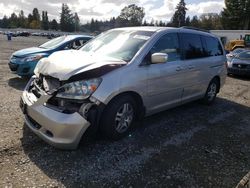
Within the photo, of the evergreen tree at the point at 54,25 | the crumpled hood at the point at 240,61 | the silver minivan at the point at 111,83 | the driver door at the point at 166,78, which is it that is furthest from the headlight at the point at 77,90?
the evergreen tree at the point at 54,25

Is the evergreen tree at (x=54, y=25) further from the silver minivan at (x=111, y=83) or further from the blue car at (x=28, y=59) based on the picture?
the silver minivan at (x=111, y=83)

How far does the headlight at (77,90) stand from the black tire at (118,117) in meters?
0.40

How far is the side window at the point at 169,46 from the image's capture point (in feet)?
15.2

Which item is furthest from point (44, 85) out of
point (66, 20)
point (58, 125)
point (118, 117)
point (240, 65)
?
point (66, 20)

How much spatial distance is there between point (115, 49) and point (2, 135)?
7.42 ft

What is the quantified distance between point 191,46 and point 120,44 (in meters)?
1.78

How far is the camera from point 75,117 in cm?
341

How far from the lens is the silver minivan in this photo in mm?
3514

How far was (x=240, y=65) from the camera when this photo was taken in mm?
12219

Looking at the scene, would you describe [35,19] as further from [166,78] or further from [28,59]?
[166,78]

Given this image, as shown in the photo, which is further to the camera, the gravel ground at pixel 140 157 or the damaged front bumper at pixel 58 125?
the damaged front bumper at pixel 58 125

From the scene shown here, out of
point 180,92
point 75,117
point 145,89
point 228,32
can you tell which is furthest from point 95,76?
point 228,32

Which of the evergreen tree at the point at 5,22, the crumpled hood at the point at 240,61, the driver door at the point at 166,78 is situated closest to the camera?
the driver door at the point at 166,78

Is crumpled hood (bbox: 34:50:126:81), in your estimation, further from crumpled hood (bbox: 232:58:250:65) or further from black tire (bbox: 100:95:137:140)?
crumpled hood (bbox: 232:58:250:65)
